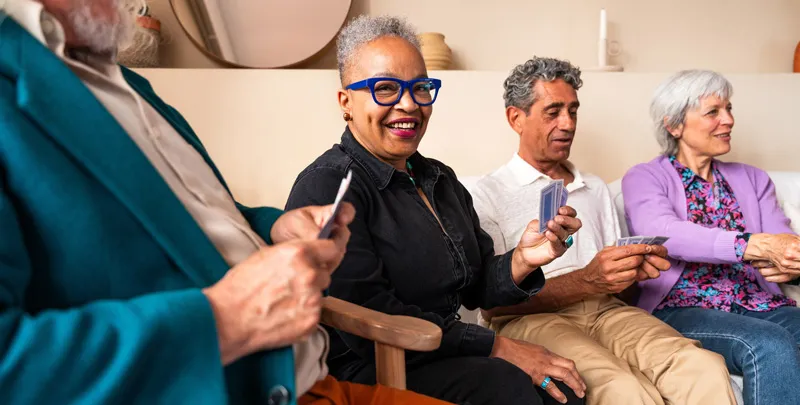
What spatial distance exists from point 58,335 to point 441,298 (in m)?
0.93

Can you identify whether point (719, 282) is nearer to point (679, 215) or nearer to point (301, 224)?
point (679, 215)

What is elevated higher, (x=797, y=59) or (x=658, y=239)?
(x=797, y=59)

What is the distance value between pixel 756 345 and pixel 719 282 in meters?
0.37

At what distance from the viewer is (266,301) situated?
0.70 metres

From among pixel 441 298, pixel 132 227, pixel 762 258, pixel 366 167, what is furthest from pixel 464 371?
pixel 762 258

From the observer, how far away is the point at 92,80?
0.82 m

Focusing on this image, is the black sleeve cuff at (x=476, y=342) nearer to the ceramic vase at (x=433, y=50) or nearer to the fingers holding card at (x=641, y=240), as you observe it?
the fingers holding card at (x=641, y=240)

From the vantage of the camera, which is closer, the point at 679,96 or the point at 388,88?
the point at 388,88

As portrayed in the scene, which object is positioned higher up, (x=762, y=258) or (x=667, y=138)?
(x=667, y=138)

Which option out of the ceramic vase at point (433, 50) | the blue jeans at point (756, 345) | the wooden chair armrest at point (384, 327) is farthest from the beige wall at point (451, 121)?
the wooden chair armrest at point (384, 327)

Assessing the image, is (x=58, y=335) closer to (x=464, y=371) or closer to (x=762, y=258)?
(x=464, y=371)

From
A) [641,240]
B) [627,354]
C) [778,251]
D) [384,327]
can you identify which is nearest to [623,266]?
[641,240]

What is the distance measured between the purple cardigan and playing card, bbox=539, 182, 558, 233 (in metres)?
0.62

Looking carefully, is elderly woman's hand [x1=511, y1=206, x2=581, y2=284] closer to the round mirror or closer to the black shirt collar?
the black shirt collar
